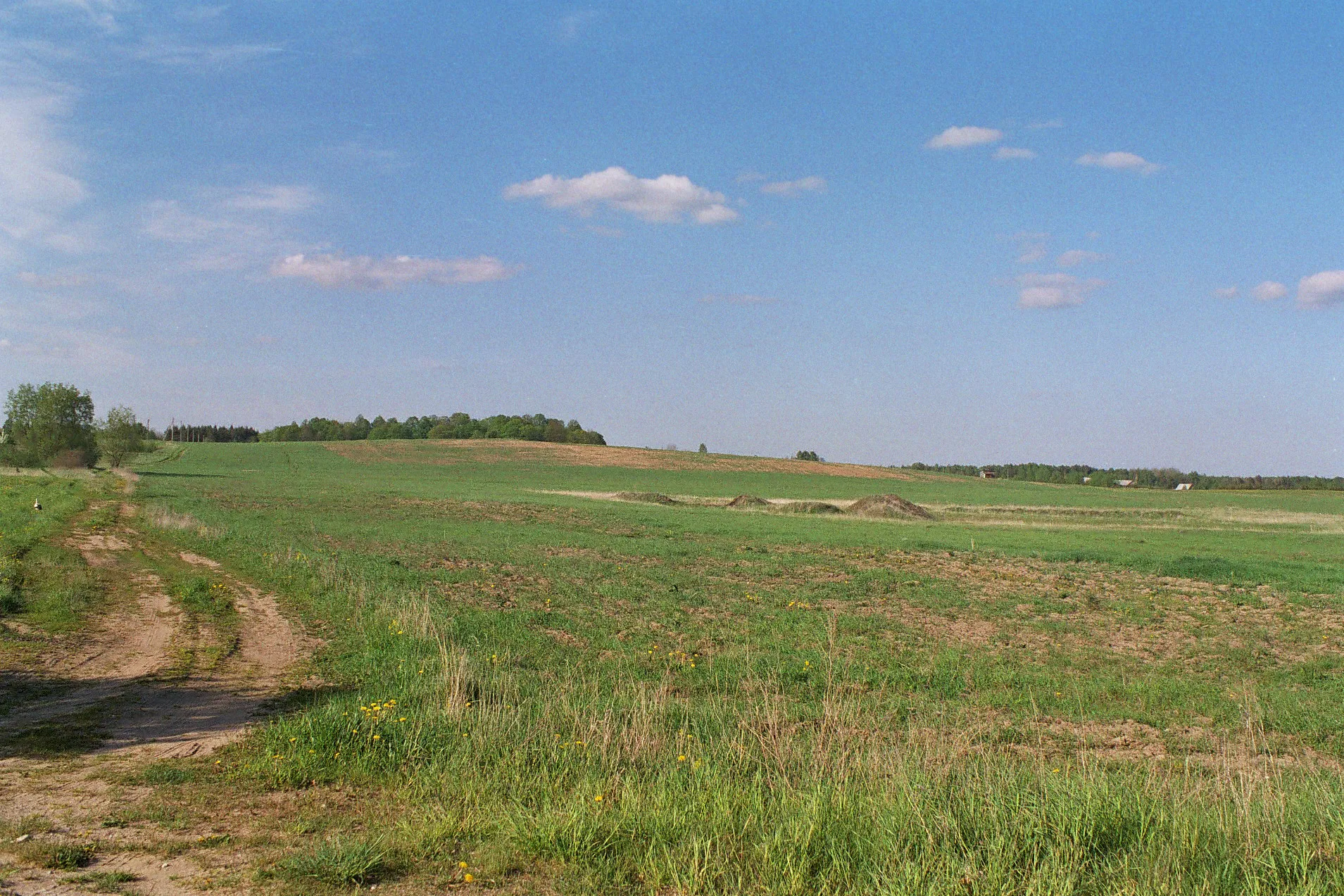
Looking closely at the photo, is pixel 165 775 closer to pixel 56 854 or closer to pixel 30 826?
pixel 30 826

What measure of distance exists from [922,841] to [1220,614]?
1789 cm

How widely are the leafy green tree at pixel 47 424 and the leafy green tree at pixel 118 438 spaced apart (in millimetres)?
997

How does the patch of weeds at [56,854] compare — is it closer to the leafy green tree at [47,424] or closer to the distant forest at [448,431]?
the leafy green tree at [47,424]

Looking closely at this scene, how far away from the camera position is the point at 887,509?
2306 inches

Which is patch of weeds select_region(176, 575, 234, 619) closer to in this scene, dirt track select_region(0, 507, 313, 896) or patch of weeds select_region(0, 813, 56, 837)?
dirt track select_region(0, 507, 313, 896)

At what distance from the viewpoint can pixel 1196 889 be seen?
5.27 meters

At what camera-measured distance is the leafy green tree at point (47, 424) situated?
8000cm

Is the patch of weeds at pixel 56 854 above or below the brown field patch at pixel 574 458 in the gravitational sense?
below

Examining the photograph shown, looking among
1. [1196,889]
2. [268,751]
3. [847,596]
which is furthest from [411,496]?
[1196,889]

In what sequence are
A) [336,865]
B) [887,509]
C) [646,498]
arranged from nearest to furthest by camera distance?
[336,865]
[887,509]
[646,498]

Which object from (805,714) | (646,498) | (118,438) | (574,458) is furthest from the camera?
(574,458)

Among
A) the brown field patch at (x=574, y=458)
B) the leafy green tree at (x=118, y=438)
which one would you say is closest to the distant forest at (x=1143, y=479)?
the brown field patch at (x=574, y=458)

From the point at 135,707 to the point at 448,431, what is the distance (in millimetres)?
164310

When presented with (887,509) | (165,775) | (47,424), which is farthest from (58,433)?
(165,775)
